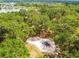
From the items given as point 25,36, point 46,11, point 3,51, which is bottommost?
point 3,51

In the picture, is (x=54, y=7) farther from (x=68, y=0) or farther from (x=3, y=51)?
(x=3, y=51)

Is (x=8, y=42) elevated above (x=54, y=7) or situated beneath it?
situated beneath

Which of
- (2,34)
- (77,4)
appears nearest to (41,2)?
(77,4)

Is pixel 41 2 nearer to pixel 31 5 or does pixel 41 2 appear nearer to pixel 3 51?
pixel 31 5

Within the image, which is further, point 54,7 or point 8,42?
point 54,7

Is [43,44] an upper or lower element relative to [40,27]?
lower
